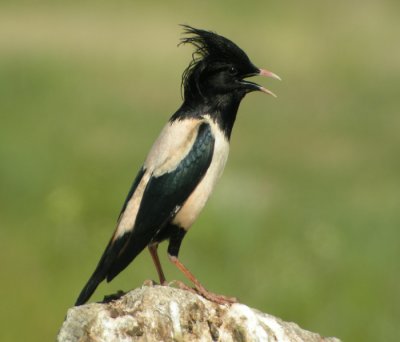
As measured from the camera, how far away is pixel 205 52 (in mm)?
10305

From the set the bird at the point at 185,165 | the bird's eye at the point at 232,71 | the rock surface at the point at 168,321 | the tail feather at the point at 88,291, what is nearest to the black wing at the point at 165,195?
the bird at the point at 185,165

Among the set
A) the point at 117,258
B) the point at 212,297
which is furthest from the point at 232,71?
the point at 212,297

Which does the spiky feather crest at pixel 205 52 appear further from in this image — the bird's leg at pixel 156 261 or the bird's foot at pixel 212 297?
the bird's foot at pixel 212 297

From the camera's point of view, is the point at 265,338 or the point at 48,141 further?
the point at 48,141

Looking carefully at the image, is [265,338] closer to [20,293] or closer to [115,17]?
[20,293]

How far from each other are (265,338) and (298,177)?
575 inches

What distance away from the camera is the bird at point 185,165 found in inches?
379

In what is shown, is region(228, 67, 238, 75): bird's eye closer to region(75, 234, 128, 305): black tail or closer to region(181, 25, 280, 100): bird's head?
region(181, 25, 280, 100): bird's head

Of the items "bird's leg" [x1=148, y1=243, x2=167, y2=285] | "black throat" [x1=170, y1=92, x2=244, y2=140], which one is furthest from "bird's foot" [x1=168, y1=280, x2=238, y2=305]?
"black throat" [x1=170, y1=92, x2=244, y2=140]

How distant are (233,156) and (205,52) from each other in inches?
530

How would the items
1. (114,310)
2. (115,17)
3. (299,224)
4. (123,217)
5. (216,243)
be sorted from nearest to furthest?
1. (114,310)
2. (123,217)
3. (216,243)
4. (299,224)
5. (115,17)

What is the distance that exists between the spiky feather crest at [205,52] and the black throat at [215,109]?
9 centimetres

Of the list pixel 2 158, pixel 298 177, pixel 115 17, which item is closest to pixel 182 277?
pixel 2 158

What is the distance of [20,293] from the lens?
16391 millimetres
